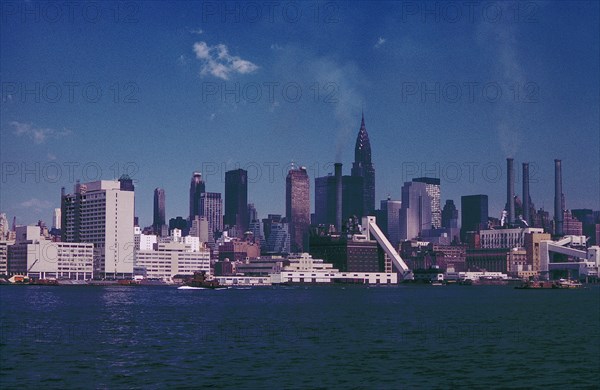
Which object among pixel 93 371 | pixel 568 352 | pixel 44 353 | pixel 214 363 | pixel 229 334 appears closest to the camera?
pixel 93 371

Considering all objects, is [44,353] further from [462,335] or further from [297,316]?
[297,316]

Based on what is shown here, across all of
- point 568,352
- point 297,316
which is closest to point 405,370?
point 568,352

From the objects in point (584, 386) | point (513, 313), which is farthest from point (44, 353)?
point (513, 313)

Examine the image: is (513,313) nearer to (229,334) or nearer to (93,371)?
(229,334)

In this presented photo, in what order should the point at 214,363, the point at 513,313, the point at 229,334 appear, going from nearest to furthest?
the point at 214,363
the point at 229,334
the point at 513,313

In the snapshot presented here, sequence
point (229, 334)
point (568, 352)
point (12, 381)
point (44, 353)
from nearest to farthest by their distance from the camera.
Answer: point (12, 381) < point (44, 353) < point (568, 352) < point (229, 334)

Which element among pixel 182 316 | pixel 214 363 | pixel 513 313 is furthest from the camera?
pixel 513 313

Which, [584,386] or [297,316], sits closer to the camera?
[584,386]

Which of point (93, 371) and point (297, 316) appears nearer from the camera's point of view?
point (93, 371)

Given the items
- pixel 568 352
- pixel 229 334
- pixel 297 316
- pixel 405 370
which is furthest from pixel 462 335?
pixel 297 316

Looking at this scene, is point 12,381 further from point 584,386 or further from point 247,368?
point 584,386
